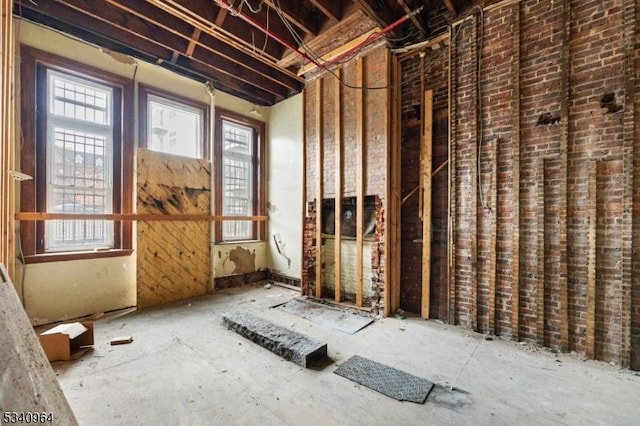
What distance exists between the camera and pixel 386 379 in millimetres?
2350

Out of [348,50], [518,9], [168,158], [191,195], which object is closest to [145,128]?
[168,158]

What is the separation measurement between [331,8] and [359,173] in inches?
85.7

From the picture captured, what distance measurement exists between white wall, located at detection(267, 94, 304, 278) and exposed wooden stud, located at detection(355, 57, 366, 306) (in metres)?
1.45

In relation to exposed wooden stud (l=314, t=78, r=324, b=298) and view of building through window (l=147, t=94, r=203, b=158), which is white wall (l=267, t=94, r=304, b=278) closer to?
exposed wooden stud (l=314, t=78, r=324, b=298)

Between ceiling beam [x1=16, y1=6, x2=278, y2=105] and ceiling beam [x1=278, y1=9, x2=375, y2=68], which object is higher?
ceiling beam [x1=278, y1=9, x2=375, y2=68]

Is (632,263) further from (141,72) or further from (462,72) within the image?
(141,72)

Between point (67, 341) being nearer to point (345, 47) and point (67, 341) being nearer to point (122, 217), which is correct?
point (122, 217)

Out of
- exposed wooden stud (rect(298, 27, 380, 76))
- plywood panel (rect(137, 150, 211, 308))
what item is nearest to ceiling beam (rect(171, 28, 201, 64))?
plywood panel (rect(137, 150, 211, 308))

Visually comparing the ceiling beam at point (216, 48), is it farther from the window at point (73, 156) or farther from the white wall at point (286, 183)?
the window at point (73, 156)

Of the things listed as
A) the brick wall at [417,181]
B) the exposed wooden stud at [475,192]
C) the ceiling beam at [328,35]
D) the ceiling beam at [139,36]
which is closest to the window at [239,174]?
the ceiling beam at [139,36]

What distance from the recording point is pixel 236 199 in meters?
5.75

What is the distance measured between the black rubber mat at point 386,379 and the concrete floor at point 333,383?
0.06m

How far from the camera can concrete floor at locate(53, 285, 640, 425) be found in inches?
75.9

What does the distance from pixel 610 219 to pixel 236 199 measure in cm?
533
